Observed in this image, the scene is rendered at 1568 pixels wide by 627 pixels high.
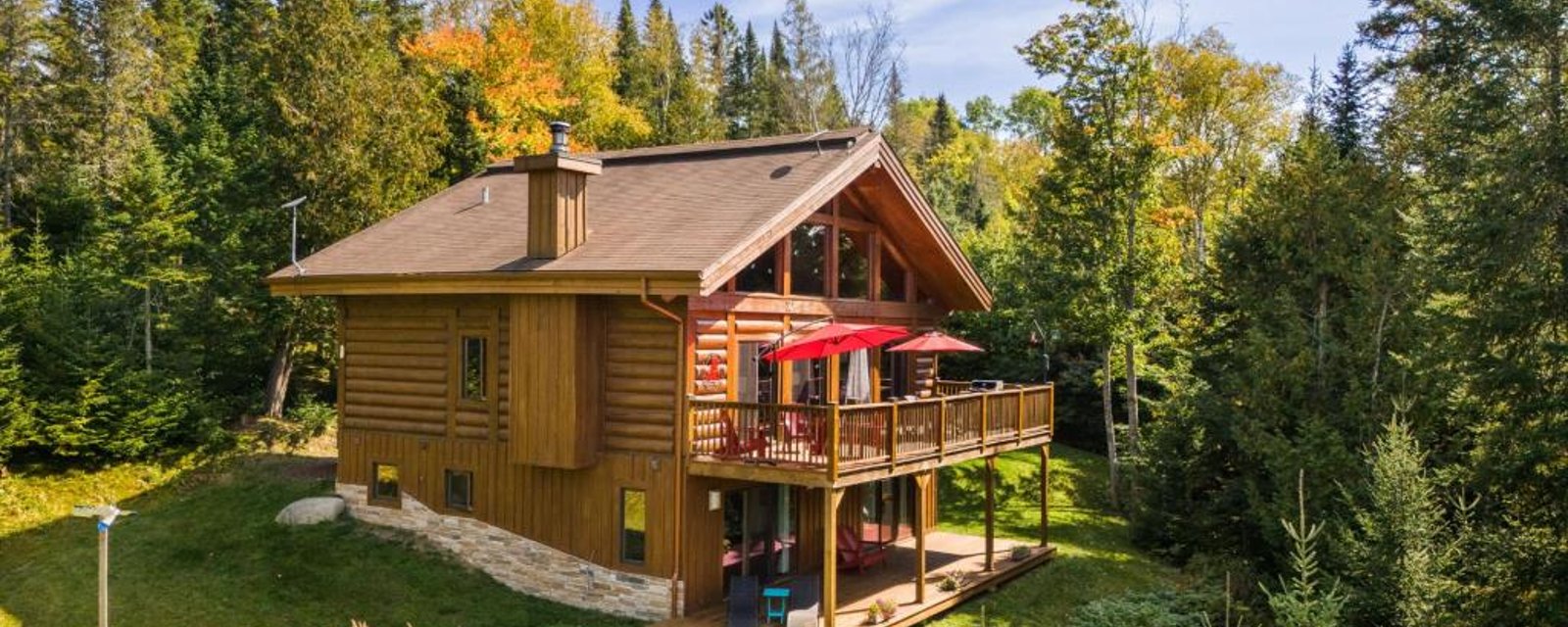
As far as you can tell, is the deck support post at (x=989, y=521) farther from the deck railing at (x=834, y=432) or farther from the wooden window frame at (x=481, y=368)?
the wooden window frame at (x=481, y=368)

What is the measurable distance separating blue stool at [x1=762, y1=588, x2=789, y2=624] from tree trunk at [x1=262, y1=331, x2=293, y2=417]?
1705 cm

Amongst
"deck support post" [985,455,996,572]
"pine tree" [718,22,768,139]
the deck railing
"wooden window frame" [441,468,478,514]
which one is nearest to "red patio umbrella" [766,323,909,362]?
the deck railing

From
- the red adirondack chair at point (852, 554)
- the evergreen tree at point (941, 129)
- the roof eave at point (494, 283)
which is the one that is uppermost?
the evergreen tree at point (941, 129)

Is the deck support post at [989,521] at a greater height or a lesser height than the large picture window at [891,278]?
lesser

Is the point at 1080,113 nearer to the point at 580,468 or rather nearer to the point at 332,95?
the point at 580,468

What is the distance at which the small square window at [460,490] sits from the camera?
16.8 meters

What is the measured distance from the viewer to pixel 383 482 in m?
17.9

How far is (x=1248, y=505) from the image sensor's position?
20.0m

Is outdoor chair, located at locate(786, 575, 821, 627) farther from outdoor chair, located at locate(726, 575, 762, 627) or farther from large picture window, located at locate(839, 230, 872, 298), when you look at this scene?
large picture window, located at locate(839, 230, 872, 298)

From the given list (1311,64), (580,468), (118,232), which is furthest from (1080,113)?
(118,232)

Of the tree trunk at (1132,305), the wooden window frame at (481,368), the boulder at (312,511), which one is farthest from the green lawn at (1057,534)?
the boulder at (312,511)

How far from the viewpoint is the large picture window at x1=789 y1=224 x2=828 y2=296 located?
1688cm

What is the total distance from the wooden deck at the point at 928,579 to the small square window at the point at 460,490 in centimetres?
455

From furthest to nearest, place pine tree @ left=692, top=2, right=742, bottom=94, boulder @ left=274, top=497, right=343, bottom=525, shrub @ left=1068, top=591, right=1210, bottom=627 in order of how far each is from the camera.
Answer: pine tree @ left=692, top=2, right=742, bottom=94 → boulder @ left=274, top=497, right=343, bottom=525 → shrub @ left=1068, top=591, right=1210, bottom=627
